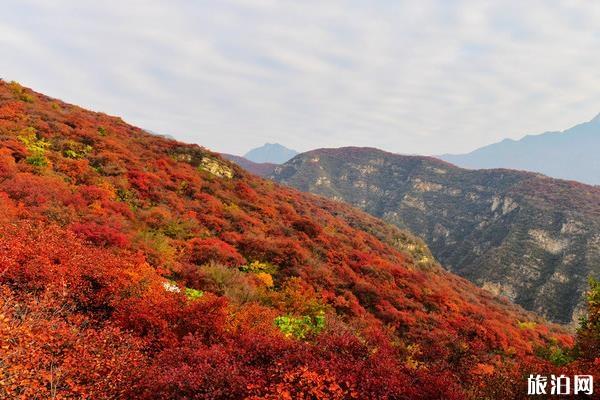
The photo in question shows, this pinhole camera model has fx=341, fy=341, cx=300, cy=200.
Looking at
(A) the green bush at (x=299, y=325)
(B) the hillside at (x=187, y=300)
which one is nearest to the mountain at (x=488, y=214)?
(B) the hillside at (x=187, y=300)

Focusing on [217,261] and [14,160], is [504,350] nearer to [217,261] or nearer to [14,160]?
[217,261]

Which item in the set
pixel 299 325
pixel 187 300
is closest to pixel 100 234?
pixel 187 300

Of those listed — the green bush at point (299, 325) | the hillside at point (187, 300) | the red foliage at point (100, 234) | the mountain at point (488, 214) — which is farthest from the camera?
the mountain at point (488, 214)

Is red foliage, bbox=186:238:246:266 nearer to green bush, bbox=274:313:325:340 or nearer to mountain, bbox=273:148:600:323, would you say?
green bush, bbox=274:313:325:340

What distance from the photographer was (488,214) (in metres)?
102

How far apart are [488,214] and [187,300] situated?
362 feet

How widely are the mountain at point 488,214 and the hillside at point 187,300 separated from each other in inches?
1724

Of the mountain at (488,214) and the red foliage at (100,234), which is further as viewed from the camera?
the mountain at (488,214)

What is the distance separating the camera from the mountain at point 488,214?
63.4 metres

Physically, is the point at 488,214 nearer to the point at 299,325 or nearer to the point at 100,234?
the point at 299,325

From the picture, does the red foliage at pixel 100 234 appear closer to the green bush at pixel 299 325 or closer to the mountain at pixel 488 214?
the green bush at pixel 299 325

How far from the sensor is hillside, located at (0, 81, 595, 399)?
18.4 feet

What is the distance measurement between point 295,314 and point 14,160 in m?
14.2

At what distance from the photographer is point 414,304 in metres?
18.4
